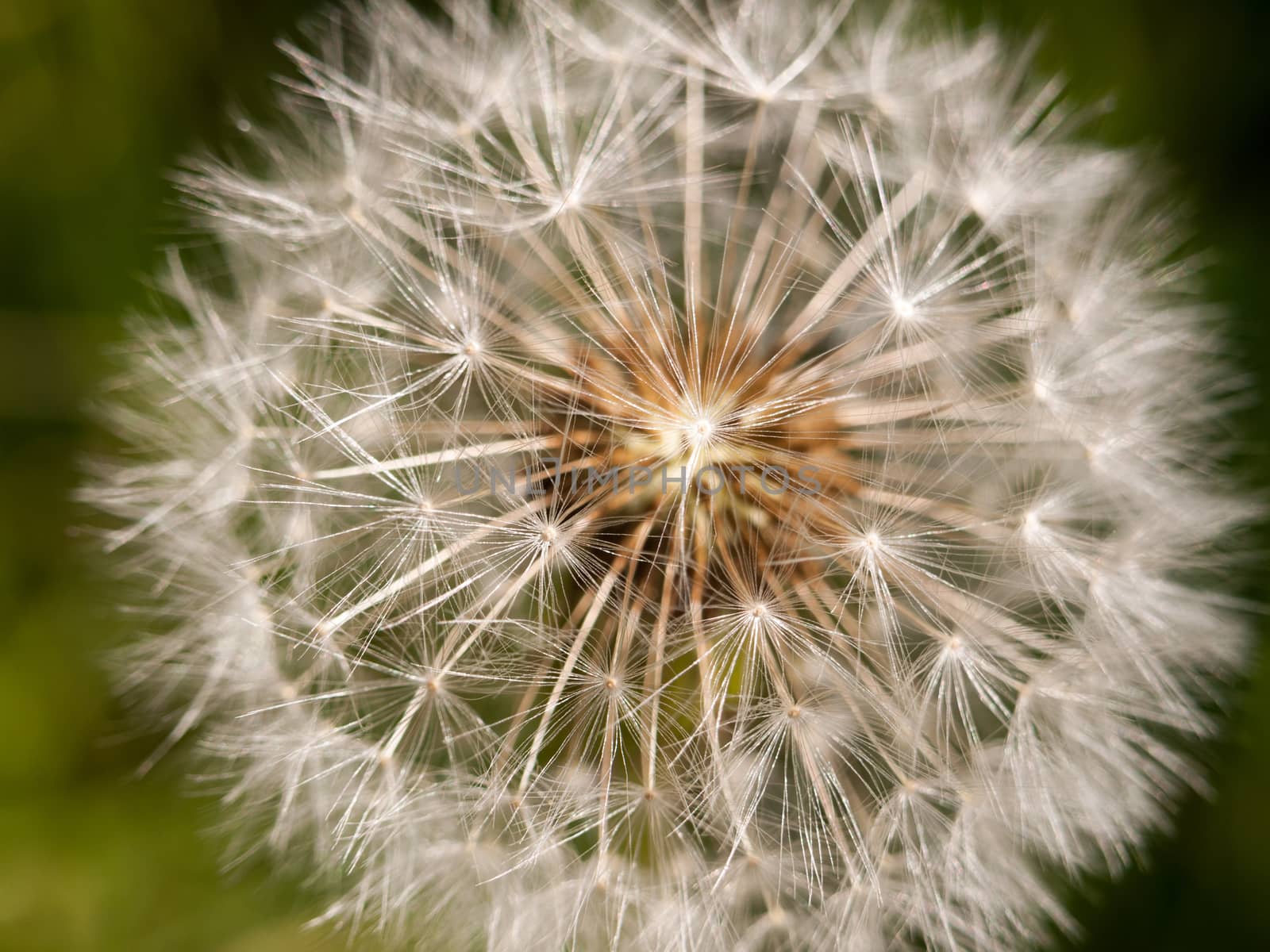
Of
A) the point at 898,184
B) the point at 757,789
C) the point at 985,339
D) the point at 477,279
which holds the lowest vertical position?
the point at 757,789

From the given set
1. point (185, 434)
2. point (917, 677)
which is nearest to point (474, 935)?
point (917, 677)

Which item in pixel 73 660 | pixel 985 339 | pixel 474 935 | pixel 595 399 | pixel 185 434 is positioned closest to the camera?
pixel 595 399

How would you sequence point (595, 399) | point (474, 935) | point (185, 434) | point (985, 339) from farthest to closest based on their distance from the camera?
point (185, 434) → point (474, 935) → point (985, 339) → point (595, 399)

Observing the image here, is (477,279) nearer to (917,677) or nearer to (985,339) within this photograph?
(985,339)

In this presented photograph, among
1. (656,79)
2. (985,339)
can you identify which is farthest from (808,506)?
(656,79)

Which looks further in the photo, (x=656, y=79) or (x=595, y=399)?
(x=656, y=79)

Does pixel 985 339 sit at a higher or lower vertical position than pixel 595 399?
higher
